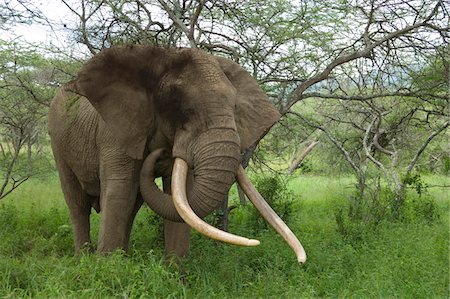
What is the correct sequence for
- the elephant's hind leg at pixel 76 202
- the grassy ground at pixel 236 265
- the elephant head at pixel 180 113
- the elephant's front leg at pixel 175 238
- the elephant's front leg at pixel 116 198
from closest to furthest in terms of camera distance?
the grassy ground at pixel 236 265 < the elephant head at pixel 180 113 < the elephant's front leg at pixel 116 198 < the elephant's front leg at pixel 175 238 < the elephant's hind leg at pixel 76 202

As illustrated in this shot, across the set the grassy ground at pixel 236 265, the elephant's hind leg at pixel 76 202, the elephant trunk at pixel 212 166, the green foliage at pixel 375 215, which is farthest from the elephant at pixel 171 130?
the green foliage at pixel 375 215

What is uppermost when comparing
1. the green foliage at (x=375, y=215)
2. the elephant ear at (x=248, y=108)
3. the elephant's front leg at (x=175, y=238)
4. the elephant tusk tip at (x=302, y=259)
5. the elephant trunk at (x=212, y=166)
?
the elephant ear at (x=248, y=108)

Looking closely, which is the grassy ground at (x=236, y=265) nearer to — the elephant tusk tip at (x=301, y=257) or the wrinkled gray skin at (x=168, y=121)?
the elephant tusk tip at (x=301, y=257)

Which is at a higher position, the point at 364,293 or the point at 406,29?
the point at 406,29

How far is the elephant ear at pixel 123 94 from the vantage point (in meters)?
5.05

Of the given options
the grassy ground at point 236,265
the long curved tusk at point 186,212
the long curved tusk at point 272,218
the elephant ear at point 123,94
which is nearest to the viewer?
the long curved tusk at point 186,212

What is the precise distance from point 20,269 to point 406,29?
471 cm

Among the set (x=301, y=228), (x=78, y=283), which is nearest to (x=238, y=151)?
(x=78, y=283)

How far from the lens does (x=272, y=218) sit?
4.86 metres

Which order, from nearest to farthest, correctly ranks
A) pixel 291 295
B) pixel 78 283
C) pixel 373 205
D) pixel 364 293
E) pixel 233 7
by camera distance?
1. pixel 78 283
2. pixel 291 295
3. pixel 364 293
4. pixel 233 7
5. pixel 373 205

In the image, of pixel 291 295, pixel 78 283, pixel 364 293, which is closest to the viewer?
pixel 78 283

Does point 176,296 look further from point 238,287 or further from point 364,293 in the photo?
point 364,293

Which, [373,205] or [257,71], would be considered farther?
[373,205]

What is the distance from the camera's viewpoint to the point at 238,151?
4648mm
